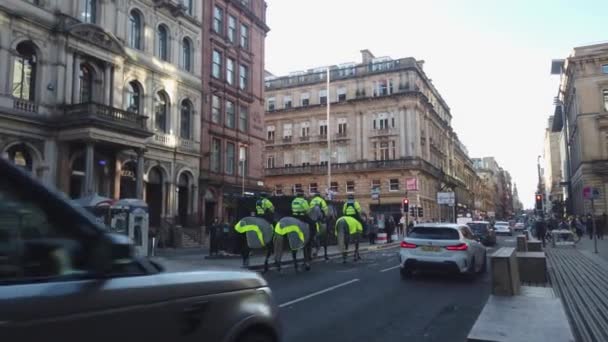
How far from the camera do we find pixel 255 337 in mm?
3477

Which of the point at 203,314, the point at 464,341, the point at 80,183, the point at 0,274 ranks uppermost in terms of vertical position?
the point at 80,183

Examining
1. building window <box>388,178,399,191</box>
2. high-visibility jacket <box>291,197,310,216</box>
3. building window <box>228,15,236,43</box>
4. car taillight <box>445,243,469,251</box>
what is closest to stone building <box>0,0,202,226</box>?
building window <box>228,15,236,43</box>

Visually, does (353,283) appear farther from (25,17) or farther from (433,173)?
(433,173)

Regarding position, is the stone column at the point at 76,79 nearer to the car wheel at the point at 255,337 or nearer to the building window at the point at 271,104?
the car wheel at the point at 255,337

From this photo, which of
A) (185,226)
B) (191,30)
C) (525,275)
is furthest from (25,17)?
(525,275)

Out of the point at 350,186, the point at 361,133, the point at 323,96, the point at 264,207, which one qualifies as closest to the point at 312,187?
the point at 350,186

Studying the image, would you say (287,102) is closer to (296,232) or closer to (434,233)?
(296,232)

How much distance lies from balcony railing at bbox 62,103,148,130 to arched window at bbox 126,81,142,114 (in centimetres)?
288

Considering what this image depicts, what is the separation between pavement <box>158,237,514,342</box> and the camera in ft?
22.8

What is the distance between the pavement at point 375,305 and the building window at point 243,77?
84.6ft

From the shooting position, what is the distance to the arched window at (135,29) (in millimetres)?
27578

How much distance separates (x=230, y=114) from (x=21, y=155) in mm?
16789

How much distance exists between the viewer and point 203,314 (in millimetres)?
2998

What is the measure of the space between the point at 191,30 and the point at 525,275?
1048 inches
